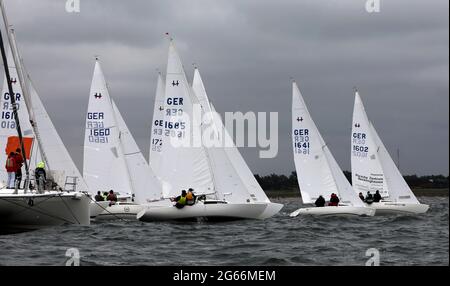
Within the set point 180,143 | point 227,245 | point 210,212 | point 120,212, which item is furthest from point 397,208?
point 227,245

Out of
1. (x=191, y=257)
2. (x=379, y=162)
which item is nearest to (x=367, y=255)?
(x=191, y=257)

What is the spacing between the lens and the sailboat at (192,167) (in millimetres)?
34281

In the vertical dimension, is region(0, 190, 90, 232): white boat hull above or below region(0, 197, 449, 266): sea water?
above

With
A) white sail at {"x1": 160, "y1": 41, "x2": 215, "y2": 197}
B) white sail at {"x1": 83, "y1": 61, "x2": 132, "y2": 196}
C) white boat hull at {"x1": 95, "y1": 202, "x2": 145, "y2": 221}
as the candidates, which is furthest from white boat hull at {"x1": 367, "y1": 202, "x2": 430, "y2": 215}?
white sail at {"x1": 83, "y1": 61, "x2": 132, "y2": 196}

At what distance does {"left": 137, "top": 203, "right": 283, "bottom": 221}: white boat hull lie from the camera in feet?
108

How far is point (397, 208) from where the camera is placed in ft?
145

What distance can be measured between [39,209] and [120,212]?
14178mm

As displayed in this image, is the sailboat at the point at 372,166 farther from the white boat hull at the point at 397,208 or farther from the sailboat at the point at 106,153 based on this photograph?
the sailboat at the point at 106,153

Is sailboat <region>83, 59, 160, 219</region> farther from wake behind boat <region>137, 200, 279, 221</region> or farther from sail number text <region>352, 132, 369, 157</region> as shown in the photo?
sail number text <region>352, 132, 369, 157</region>

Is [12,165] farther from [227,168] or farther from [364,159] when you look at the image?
[364,159]
